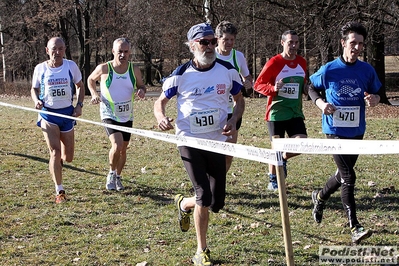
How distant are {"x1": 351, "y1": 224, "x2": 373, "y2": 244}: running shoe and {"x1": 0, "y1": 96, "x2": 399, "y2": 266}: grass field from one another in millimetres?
124

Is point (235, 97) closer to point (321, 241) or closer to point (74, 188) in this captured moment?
point (321, 241)

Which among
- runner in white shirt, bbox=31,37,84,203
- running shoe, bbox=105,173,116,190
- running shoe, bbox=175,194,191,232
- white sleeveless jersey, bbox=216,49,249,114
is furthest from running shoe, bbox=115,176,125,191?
running shoe, bbox=175,194,191,232

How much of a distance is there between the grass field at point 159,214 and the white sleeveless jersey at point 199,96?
1211 millimetres

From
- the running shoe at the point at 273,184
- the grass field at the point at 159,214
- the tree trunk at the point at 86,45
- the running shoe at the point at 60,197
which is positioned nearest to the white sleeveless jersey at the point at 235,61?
the running shoe at the point at 273,184

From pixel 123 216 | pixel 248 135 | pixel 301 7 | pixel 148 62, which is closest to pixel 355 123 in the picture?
pixel 123 216

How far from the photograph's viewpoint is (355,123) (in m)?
5.90

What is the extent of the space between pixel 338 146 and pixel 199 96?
4.93ft

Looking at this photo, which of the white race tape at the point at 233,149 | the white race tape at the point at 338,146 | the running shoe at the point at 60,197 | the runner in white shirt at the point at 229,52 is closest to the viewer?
the white race tape at the point at 338,146

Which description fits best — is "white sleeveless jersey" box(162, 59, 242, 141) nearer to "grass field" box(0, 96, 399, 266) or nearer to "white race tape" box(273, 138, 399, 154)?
"white race tape" box(273, 138, 399, 154)

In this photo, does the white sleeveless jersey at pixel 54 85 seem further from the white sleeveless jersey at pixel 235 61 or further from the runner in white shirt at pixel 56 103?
the white sleeveless jersey at pixel 235 61

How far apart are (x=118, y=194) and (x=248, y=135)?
21.0 ft

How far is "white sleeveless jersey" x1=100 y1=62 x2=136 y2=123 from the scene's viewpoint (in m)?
7.98

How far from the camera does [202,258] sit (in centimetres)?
505

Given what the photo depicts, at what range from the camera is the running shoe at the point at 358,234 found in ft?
17.9
